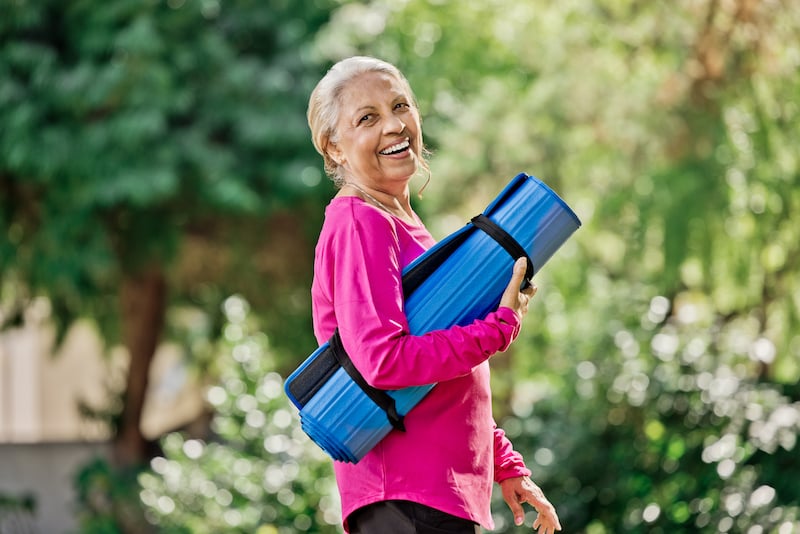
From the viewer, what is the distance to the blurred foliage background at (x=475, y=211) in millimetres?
5562

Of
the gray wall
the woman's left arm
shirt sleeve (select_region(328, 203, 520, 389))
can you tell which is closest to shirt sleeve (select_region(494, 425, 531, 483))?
the woman's left arm

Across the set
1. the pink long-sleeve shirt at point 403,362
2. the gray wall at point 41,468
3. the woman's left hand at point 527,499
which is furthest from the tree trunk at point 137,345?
the pink long-sleeve shirt at point 403,362

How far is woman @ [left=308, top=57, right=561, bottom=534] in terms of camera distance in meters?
2.19

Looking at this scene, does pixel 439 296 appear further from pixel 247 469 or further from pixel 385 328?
pixel 247 469

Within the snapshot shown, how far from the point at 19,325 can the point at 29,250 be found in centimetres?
105

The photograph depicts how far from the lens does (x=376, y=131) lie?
7.72ft

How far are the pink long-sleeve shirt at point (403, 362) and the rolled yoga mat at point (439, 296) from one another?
0.04m

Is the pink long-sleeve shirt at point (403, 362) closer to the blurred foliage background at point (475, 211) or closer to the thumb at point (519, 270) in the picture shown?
the thumb at point (519, 270)

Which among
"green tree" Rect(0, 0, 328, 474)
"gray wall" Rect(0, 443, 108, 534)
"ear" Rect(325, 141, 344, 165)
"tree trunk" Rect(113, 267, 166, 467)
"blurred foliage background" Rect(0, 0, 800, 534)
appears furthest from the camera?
"gray wall" Rect(0, 443, 108, 534)

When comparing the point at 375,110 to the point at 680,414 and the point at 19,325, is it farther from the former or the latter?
the point at 19,325

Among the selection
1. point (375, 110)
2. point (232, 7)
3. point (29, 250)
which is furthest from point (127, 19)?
point (375, 110)

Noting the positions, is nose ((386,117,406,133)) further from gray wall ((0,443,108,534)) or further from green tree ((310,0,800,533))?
gray wall ((0,443,108,534))

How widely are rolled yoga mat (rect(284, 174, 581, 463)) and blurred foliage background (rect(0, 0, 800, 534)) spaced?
105 inches

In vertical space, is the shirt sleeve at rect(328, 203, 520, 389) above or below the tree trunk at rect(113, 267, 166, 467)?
above
